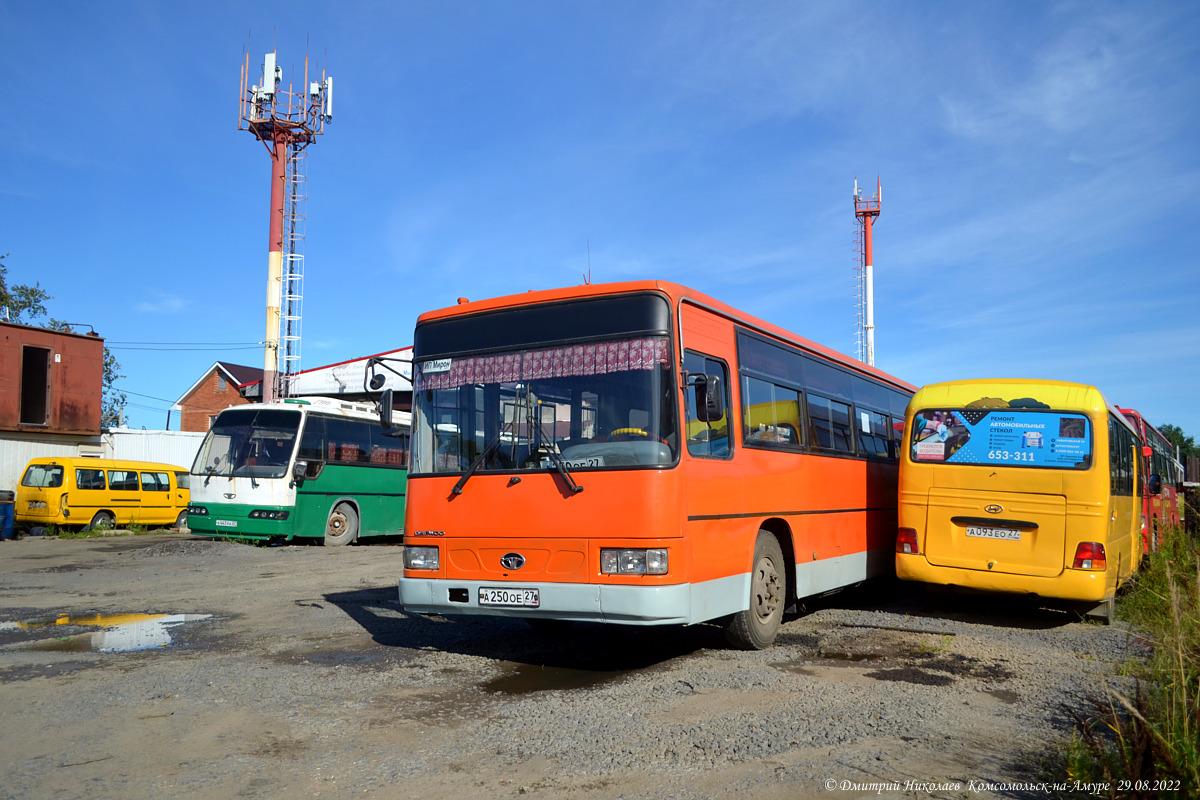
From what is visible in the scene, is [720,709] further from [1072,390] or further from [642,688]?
[1072,390]

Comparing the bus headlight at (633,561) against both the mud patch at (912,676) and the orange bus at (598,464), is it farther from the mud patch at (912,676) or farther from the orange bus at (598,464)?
the mud patch at (912,676)

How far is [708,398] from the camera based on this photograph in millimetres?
6508

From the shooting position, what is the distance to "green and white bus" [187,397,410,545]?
17.5m

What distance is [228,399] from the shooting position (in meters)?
59.9

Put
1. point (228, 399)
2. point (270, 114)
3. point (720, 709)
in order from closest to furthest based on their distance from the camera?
point (720, 709)
point (270, 114)
point (228, 399)

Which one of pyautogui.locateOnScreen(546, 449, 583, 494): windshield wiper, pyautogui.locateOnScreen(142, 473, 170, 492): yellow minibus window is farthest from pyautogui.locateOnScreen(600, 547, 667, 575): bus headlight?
pyautogui.locateOnScreen(142, 473, 170, 492): yellow minibus window

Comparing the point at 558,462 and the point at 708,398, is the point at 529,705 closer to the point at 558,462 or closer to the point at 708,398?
the point at 558,462

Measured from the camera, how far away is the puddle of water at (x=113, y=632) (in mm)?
7867

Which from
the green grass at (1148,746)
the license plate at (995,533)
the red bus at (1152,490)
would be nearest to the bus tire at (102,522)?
the license plate at (995,533)

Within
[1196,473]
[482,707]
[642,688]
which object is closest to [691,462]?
[642,688]

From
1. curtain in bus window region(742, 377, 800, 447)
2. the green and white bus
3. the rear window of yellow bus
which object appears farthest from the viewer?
the green and white bus

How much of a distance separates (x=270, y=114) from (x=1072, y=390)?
37.6 m

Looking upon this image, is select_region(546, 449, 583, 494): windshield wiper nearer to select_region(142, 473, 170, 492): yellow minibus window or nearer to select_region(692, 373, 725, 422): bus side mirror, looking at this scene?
select_region(692, 373, 725, 422): bus side mirror

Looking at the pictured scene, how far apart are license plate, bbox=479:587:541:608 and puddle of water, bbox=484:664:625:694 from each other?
1.79ft
